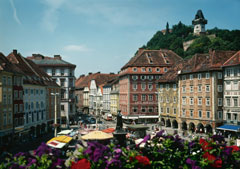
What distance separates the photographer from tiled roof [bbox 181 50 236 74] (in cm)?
4859

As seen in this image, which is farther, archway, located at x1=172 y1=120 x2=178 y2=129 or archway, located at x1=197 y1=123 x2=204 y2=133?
archway, located at x1=172 y1=120 x2=178 y2=129

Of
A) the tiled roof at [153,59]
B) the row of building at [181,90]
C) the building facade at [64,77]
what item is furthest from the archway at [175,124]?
the building facade at [64,77]

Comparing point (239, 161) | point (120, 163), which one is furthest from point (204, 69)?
point (120, 163)

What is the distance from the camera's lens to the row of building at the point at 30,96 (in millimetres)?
38281

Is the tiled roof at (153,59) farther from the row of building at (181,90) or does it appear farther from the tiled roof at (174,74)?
the tiled roof at (174,74)

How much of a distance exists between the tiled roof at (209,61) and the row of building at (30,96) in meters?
25.8

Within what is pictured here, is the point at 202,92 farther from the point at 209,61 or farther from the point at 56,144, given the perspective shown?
the point at 56,144

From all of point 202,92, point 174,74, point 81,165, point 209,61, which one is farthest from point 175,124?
point 81,165

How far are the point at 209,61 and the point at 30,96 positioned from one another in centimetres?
3133

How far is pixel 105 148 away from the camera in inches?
439

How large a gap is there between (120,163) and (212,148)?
14.6ft

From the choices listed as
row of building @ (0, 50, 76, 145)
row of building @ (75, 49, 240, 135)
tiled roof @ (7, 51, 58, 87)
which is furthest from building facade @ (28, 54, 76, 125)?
row of building @ (75, 49, 240, 135)

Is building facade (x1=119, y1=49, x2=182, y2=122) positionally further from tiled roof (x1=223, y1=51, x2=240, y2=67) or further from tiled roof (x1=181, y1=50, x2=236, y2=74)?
tiled roof (x1=223, y1=51, x2=240, y2=67)

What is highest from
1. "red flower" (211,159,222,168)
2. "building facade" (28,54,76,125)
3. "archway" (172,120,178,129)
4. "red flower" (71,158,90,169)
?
"building facade" (28,54,76,125)
